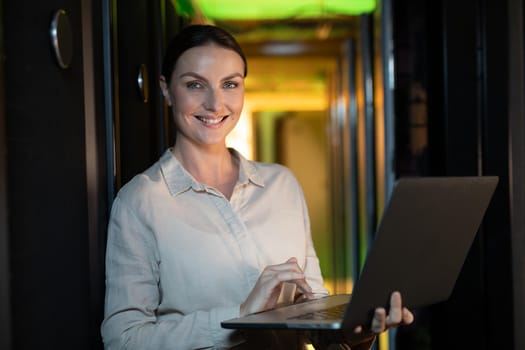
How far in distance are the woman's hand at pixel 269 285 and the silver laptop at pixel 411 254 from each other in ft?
0.09

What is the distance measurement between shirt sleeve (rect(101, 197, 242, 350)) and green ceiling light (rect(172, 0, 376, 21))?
332 centimetres

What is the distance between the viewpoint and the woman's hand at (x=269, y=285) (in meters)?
1.38

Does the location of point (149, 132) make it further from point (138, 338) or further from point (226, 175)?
point (138, 338)

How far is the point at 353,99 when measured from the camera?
457 cm

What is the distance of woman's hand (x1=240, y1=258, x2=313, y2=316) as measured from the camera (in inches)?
54.2

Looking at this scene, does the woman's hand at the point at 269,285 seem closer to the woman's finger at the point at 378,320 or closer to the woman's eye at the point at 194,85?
the woman's finger at the point at 378,320

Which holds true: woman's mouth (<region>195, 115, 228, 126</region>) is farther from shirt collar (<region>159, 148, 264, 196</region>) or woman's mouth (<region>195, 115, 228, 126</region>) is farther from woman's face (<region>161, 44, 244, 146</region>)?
shirt collar (<region>159, 148, 264, 196</region>)

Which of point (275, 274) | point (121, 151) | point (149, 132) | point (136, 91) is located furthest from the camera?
point (149, 132)

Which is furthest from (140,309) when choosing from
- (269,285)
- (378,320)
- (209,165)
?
(378,320)

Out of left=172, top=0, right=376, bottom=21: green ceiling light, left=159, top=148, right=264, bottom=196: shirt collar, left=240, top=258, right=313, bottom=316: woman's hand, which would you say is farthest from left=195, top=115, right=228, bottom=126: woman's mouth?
left=172, top=0, right=376, bottom=21: green ceiling light

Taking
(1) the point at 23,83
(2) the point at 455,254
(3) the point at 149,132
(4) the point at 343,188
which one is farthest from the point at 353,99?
(1) the point at 23,83

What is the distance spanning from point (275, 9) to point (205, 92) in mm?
3455

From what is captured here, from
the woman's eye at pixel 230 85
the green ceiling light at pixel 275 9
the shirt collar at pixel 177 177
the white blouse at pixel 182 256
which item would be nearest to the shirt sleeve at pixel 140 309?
the white blouse at pixel 182 256

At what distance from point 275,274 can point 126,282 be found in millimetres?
329
